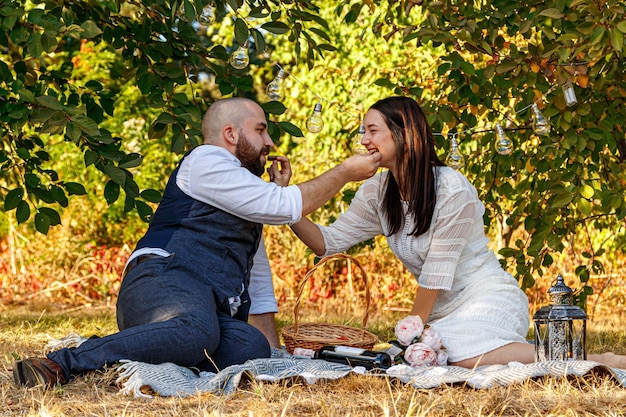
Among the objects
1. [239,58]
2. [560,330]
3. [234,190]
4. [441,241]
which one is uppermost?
[239,58]

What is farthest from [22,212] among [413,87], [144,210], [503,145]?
[503,145]

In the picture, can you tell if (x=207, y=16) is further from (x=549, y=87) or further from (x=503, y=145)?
(x=549, y=87)

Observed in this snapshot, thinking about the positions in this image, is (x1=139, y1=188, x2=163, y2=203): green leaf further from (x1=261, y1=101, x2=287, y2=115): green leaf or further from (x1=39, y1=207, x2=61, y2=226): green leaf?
(x1=261, y1=101, x2=287, y2=115): green leaf

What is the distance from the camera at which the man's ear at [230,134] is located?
11.2ft

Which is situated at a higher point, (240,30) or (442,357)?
(240,30)

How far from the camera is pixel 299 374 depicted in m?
2.78

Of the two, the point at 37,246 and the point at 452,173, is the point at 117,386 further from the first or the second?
the point at 37,246

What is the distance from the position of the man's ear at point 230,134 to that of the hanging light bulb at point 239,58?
0.46 meters

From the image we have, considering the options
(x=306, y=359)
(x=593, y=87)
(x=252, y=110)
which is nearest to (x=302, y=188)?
(x=252, y=110)

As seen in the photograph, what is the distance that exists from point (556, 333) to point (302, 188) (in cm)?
108

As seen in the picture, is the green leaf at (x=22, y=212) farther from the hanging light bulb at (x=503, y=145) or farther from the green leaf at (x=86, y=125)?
the hanging light bulb at (x=503, y=145)

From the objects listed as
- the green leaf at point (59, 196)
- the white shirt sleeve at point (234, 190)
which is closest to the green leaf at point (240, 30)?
the white shirt sleeve at point (234, 190)

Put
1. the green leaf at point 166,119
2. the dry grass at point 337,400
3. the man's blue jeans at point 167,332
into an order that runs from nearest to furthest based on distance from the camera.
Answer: the dry grass at point 337,400, the man's blue jeans at point 167,332, the green leaf at point 166,119

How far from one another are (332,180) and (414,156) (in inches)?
15.0
